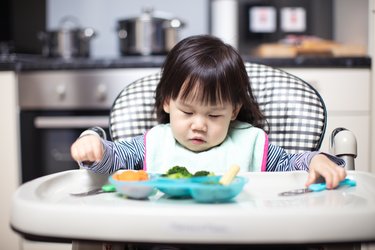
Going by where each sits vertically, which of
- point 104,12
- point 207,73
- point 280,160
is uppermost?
point 104,12

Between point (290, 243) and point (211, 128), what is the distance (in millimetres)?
479

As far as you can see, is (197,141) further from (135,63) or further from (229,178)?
(135,63)

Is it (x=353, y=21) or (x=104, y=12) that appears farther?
(x=104, y=12)

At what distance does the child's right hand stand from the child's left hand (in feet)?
1.31

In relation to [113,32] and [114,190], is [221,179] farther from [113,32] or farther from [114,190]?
[113,32]

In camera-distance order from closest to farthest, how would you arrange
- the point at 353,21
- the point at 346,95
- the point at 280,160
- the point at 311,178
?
the point at 311,178 < the point at 280,160 < the point at 346,95 < the point at 353,21

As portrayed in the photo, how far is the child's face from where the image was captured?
3.68ft

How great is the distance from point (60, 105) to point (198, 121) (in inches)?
44.7

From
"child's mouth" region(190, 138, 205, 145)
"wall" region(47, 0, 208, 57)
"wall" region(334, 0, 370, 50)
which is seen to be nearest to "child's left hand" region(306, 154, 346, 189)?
"child's mouth" region(190, 138, 205, 145)

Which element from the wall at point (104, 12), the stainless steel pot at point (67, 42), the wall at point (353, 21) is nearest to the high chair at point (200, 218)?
the stainless steel pot at point (67, 42)

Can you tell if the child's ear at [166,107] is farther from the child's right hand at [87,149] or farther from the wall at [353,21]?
the wall at [353,21]

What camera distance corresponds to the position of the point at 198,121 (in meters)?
1.11

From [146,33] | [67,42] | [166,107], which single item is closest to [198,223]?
[166,107]

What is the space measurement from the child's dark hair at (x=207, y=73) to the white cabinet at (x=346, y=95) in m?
0.85
